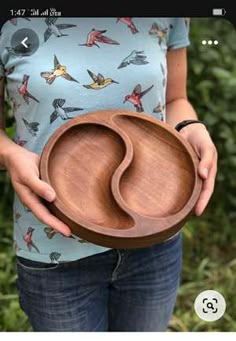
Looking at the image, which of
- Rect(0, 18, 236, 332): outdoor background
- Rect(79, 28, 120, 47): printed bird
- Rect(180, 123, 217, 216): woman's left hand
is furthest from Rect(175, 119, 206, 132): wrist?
Rect(0, 18, 236, 332): outdoor background

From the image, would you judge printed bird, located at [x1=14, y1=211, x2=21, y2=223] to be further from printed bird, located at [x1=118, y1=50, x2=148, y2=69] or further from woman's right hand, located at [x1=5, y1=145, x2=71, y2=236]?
printed bird, located at [x1=118, y1=50, x2=148, y2=69]

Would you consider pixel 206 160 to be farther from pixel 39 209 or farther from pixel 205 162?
pixel 39 209

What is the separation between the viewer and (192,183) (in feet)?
1.79

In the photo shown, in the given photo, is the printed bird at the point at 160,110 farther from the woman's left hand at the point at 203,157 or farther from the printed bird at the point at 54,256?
the printed bird at the point at 54,256

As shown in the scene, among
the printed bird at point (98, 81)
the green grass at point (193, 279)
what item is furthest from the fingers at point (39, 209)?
the green grass at point (193, 279)

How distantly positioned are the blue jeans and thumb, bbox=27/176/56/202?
0.10 meters

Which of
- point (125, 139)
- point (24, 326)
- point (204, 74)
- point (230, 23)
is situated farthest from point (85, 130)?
point (204, 74)

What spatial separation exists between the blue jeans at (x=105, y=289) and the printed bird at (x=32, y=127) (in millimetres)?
121

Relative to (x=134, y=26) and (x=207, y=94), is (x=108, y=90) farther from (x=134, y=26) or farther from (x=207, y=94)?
(x=207, y=94)

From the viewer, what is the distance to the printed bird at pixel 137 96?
0.54 metres

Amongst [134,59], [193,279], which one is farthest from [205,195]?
[193,279]

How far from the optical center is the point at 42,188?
50cm
